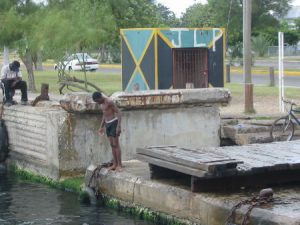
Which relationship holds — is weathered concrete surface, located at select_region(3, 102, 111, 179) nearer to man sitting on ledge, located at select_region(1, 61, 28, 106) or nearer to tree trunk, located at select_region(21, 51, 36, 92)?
man sitting on ledge, located at select_region(1, 61, 28, 106)

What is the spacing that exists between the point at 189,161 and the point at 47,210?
12.6ft

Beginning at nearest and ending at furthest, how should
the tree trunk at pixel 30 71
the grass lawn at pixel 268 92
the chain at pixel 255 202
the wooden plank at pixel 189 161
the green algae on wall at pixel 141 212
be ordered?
the chain at pixel 255 202, the wooden plank at pixel 189 161, the green algae on wall at pixel 141 212, the grass lawn at pixel 268 92, the tree trunk at pixel 30 71

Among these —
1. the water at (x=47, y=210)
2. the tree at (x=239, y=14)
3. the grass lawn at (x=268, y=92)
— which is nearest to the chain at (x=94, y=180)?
the water at (x=47, y=210)

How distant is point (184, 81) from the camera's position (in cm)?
2334

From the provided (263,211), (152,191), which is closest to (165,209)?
(152,191)

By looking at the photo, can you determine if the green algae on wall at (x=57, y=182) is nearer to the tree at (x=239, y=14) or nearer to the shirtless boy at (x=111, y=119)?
the shirtless boy at (x=111, y=119)

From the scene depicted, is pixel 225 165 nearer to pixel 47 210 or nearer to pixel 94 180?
pixel 94 180

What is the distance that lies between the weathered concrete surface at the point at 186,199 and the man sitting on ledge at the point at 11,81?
5.47 metres

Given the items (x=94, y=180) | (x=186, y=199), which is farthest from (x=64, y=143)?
(x=186, y=199)

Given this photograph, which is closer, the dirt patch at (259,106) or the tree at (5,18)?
the dirt patch at (259,106)

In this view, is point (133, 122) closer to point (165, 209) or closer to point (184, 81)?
point (165, 209)

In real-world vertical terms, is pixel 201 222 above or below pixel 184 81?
below

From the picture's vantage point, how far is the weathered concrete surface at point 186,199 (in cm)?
1105

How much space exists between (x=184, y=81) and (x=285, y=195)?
1129 centimetres
